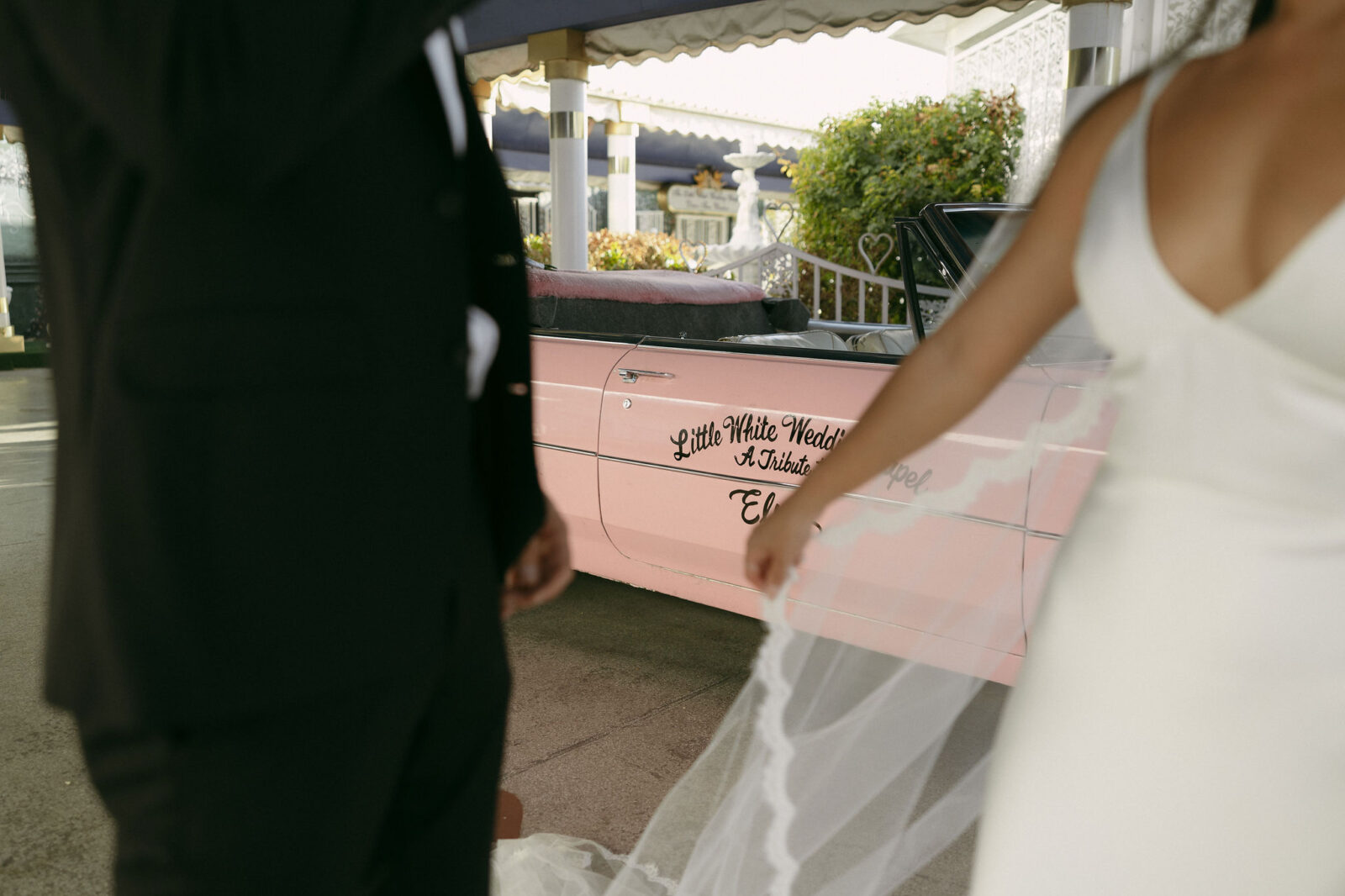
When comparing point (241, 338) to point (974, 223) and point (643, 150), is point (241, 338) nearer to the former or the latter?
point (974, 223)

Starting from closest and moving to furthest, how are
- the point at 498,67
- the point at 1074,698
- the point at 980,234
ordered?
the point at 1074,698 → the point at 980,234 → the point at 498,67

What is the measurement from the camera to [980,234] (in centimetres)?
270

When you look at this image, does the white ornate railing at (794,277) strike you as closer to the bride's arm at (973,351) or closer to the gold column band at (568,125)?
the gold column band at (568,125)

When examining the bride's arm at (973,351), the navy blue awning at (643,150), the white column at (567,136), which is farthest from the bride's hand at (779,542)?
the navy blue awning at (643,150)

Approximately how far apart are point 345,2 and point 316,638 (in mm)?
433

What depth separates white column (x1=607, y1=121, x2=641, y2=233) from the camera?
449 inches

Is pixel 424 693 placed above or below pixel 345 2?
below

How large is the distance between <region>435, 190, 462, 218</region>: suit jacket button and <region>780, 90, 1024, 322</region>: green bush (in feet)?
22.4

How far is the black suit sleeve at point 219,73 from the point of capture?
0.67 meters

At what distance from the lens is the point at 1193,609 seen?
91cm

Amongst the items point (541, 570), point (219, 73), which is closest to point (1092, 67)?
point (541, 570)

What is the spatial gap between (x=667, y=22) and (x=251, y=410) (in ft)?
20.5

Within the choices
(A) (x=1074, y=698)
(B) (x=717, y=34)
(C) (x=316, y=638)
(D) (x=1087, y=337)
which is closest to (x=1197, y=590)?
(A) (x=1074, y=698)

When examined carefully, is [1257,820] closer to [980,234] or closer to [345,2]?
[345,2]
